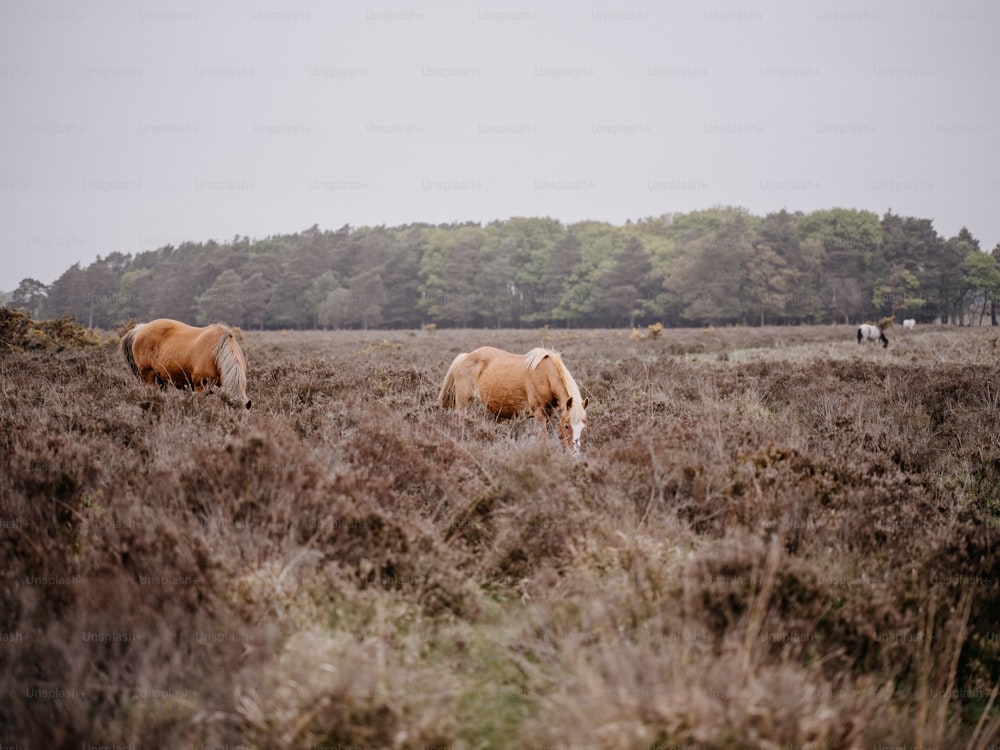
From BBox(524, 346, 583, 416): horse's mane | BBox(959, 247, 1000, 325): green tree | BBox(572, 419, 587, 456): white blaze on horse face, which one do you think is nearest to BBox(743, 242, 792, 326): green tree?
BBox(959, 247, 1000, 325): green tree

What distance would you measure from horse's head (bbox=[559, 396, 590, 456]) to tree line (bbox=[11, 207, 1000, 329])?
50.2 metres

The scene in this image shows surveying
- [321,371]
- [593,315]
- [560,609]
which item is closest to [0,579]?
[560,609]

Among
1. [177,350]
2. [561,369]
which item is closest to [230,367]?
[177,350]

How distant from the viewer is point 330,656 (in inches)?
82.5

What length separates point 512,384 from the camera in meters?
6.86

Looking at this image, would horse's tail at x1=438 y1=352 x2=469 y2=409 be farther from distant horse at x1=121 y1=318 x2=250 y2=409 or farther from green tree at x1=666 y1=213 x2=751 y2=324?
green tree at x1=666 y1=213 x2=751 y2=324

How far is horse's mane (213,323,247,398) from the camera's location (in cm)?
744

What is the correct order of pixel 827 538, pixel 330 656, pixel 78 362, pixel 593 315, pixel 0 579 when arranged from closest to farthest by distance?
pixel 330 656 → pixel 0 579 → pixel 827 538 → pixel 78 362 → pixel 593 315

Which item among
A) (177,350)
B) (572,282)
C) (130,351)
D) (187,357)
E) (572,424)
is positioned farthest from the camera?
(572,282)

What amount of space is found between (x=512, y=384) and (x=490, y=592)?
3934 mm

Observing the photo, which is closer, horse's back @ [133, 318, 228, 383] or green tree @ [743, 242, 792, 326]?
horse's back @ [133, 318, 228, 383]

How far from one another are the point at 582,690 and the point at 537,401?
478cm

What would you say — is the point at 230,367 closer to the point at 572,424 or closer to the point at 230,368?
the point at 230,368

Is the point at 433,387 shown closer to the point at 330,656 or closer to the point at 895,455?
the point at 895,455
